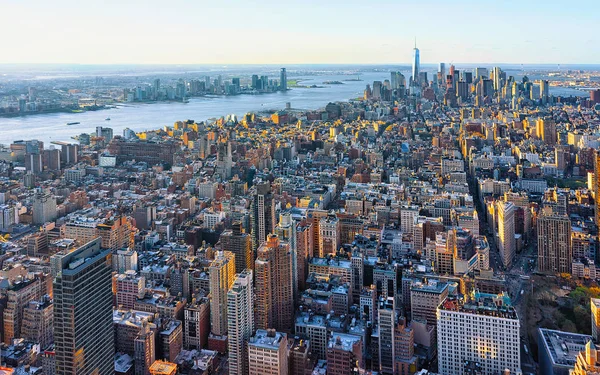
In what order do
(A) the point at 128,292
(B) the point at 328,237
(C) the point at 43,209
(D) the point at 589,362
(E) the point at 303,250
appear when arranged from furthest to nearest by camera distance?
(C) the point at 43,209 < (B) the point at 328,237 < (E) the point at 303,250 < (A) the point at 128,292 < (D) the point at 589,362

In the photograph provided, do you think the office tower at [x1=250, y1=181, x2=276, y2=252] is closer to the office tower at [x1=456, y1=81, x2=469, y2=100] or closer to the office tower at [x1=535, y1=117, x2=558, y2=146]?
the office tower at [x1=535, y1=117, x2=558, y2=146]

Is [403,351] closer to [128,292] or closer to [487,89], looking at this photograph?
[128,292]

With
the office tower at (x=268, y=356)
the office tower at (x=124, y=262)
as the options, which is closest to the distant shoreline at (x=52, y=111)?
the office tower at (x=124, y=262)

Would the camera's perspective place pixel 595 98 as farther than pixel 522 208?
Yes

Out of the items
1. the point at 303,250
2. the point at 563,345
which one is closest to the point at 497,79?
the point at 303,250

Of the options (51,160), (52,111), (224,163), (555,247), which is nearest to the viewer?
(555,247)

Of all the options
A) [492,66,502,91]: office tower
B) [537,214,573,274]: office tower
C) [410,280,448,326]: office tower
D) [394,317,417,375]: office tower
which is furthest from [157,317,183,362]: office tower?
[492,66,502,91]: office tower
